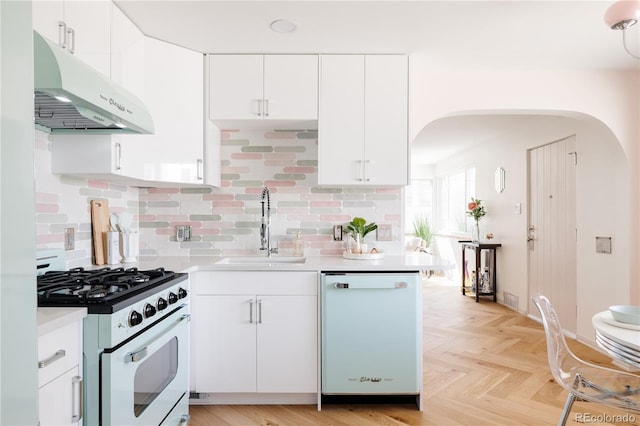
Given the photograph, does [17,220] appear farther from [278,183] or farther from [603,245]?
[603,245]

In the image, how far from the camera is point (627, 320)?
1.65m

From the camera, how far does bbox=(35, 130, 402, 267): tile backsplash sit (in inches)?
122

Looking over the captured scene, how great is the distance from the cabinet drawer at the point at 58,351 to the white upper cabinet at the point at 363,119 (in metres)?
1.77

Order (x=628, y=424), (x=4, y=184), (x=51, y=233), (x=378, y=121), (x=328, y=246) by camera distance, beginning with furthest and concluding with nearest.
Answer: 1. (x=328, y=246)
2. (x=378, y=121)
3. (x=628, y=424)
4. (x=51, y=233)
5. (x=4, y=184)

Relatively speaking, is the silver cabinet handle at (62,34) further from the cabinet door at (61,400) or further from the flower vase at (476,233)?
the flower vase at (476,233)

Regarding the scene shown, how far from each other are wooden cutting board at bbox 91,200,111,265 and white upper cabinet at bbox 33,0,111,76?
88 centimetres

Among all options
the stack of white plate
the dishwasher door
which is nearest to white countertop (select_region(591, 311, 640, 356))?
the stack of white plate

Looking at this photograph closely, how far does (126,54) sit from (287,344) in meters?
1.96

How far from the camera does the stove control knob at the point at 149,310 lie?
1689 millimetres

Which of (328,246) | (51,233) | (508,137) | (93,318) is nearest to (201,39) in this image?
(51,233)

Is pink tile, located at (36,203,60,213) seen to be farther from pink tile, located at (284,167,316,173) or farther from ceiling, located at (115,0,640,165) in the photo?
pink tile, located at (284,167,316,173)

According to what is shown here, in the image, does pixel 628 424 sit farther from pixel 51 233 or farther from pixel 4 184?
pixel 51 233

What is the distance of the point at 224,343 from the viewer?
98.7 inches

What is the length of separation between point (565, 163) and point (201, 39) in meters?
3.64
